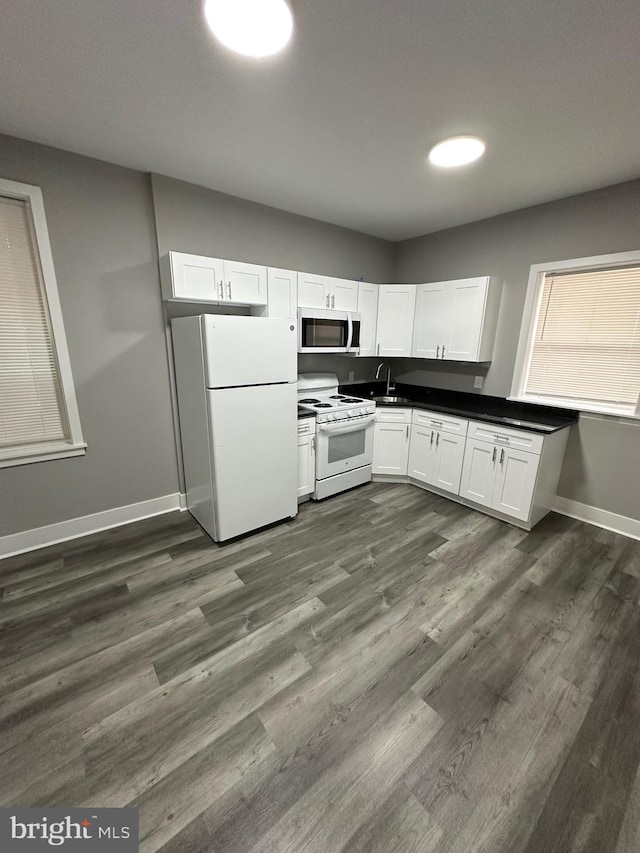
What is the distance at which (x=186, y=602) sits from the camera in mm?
2088

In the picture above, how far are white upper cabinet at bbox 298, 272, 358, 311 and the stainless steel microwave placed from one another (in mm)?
149

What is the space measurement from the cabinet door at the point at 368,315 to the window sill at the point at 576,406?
1.59 meters

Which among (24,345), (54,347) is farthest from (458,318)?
(24,345)

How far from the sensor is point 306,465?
10.5 feet

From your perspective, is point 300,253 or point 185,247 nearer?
point 185,247

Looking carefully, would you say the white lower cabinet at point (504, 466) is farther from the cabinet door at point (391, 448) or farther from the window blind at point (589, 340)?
the cabinet door at point (391, 448)

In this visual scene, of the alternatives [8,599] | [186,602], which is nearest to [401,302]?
[186,602]

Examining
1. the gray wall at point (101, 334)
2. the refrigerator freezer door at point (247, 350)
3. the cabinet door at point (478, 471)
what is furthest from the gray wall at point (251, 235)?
the cabinet door at point (478, 471)

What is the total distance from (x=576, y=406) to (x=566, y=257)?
1.31 meters

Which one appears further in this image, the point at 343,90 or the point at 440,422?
the point at 440,422

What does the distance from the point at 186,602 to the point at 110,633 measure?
41cm

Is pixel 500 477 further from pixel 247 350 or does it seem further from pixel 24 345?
pixel 24 345

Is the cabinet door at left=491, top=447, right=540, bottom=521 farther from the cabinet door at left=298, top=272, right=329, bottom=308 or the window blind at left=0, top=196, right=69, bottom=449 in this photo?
the window blind at left=0, top=196, right=69, bottom=449

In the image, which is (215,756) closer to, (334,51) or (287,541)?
(287,541)
